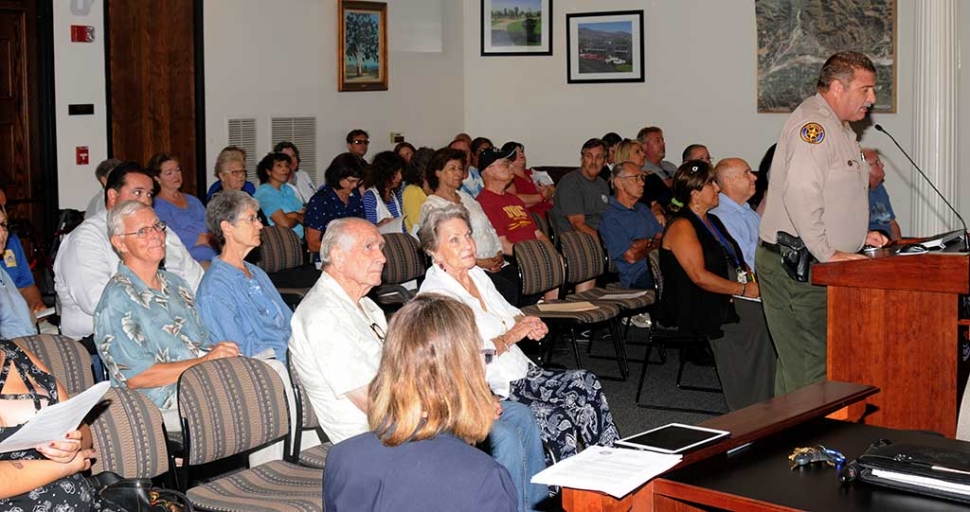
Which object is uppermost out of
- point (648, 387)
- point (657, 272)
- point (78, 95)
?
point (78, 95)

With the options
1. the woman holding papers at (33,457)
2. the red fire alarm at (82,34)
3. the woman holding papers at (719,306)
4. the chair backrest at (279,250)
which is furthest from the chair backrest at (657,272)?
the red fire alarm at (82,34)

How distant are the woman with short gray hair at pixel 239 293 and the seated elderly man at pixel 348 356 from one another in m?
0.66

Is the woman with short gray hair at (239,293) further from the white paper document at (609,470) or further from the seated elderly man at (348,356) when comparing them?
the white paper document at (609,470)

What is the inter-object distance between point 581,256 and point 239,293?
2.98 m

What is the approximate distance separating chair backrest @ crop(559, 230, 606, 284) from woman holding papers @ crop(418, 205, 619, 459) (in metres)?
2.23

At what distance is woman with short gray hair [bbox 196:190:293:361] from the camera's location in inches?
186

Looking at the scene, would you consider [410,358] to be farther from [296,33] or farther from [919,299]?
[296,33]

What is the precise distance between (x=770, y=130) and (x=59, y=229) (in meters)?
6.65

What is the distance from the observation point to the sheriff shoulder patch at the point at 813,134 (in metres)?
4.81

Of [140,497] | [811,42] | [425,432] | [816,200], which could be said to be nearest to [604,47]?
[811,42]

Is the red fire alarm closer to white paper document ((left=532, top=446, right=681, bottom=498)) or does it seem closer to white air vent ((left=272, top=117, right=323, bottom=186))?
white air vent ((left=272, top=117, right=323, bottom=186))

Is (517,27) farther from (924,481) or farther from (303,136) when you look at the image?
(924,481)

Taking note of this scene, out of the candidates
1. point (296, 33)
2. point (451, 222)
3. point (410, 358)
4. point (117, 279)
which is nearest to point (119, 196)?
point (117, 279)

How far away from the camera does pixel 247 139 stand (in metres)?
10.3
